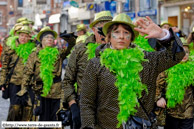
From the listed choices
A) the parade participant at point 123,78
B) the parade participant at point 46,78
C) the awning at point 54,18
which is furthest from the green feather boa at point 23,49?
the awning at point 54,18

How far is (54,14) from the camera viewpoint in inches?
1518

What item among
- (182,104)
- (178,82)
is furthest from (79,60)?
(182,104)

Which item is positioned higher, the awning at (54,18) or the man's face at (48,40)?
the man's face at (48,40)

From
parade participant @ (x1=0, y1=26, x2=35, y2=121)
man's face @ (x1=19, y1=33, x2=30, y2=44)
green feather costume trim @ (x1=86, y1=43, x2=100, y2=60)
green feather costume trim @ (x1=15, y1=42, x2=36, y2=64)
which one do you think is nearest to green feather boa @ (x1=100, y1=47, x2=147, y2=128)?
green feather costume trim @ (x1=86, y1=43, x2=100, y2=60)

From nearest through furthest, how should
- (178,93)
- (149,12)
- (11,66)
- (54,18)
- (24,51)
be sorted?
(178,93)
(24,51)
(11,66)
(149,12)
(54,18)

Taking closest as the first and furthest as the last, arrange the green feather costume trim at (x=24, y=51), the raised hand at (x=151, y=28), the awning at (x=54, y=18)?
the raised hand at (x=151, y=28)
the green feather costume trim at (x=24, y=51)
the awning at (x=54, y=18)

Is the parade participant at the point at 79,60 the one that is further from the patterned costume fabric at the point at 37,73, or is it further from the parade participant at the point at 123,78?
the patterned costume fabric at the point at 37,73

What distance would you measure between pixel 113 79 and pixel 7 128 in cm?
414

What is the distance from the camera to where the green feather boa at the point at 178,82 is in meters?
5.40

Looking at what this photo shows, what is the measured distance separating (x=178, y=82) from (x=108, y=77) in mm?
2251

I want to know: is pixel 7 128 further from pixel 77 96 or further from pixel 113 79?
pixel 113 79

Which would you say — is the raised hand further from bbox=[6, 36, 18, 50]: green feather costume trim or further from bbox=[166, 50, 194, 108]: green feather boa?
bbox=[6, 36, 18, 50]: green feather costume trim

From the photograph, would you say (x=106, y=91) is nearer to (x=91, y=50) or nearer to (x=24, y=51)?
(x=91, y=50)

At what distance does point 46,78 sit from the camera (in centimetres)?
655
